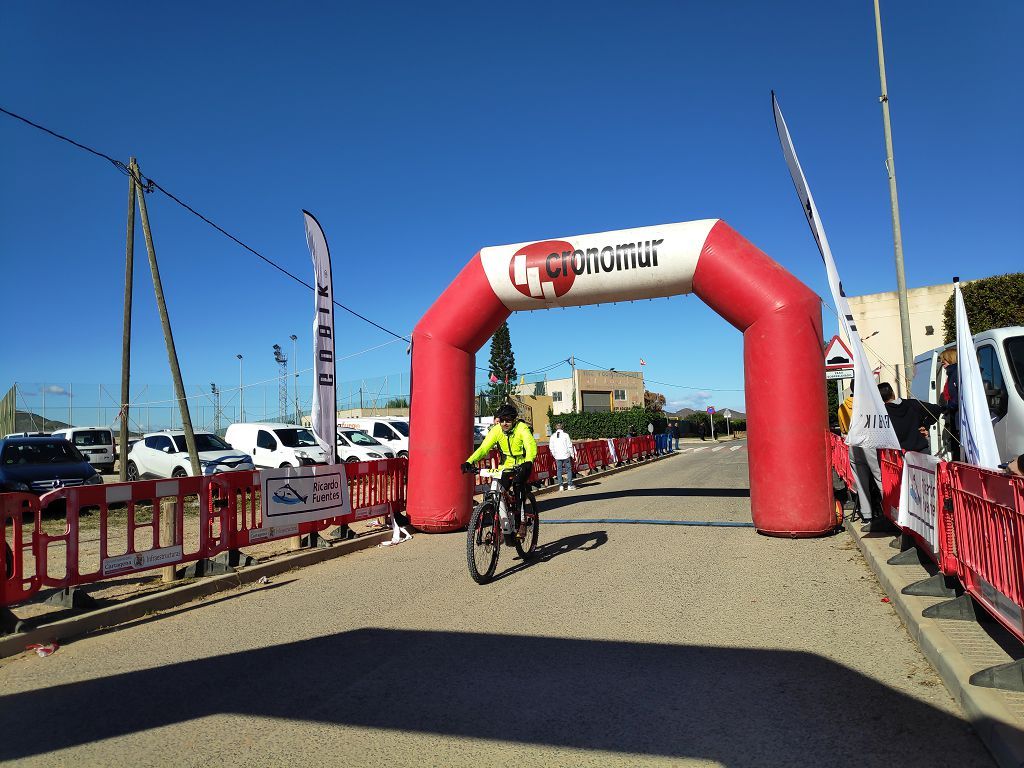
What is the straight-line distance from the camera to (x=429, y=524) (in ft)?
34.8

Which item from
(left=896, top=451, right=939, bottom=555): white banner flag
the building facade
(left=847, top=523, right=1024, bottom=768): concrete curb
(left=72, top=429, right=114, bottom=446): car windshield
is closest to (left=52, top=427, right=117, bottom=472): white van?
(left=72, top=429, right=114, bottom=446): car windshield

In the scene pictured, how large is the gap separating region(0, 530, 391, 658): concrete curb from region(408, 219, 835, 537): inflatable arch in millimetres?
2216

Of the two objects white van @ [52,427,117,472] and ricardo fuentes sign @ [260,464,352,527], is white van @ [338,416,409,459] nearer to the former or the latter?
white van @ [52,427,117,472]

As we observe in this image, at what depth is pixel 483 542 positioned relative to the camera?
23.4 ft

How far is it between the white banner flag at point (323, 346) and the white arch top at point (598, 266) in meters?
2.47

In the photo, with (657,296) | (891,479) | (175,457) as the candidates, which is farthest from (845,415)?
(175,457)

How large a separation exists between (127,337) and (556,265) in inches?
467

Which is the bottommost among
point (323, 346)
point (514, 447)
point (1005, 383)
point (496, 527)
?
point (496, 527)

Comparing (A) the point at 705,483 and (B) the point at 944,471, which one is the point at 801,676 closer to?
(B) the point at 944,471

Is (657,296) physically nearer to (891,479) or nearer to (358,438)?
(891,479)

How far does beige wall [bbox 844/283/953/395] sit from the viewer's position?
3434cm

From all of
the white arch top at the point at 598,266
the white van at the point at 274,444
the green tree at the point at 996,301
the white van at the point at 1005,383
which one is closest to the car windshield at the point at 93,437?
the white van at the point at 274,444

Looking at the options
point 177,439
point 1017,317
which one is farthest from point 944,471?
point 1017,317

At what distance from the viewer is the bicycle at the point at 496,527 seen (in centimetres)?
695
